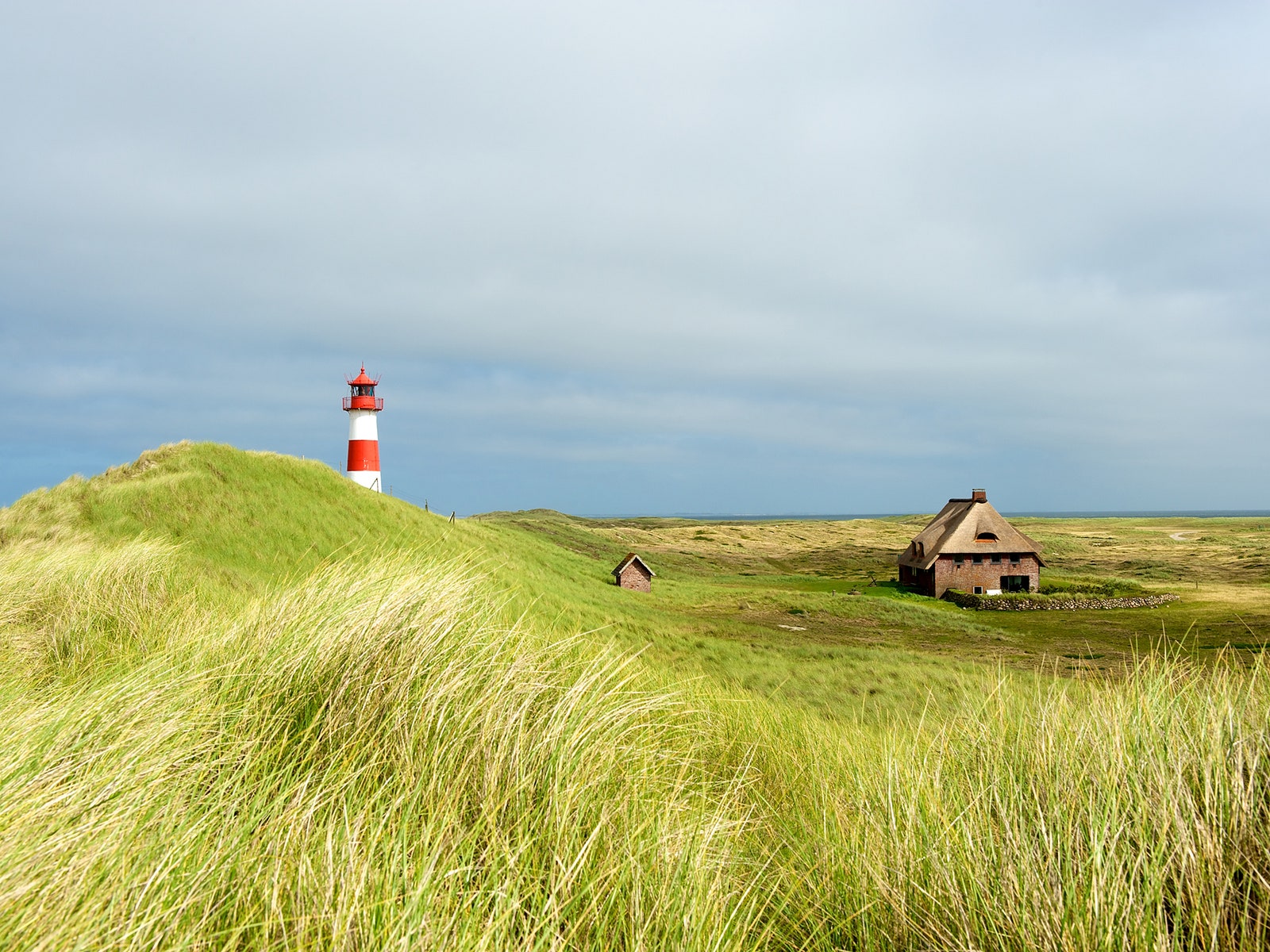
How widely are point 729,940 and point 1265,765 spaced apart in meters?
3.29

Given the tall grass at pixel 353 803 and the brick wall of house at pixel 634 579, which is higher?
the tall grass at pixel 353 803

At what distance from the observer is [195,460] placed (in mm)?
23938

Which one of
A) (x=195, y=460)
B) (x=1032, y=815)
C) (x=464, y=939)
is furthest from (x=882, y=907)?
(x=195, y=460)

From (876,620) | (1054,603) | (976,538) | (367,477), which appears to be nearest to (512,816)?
(367,477)

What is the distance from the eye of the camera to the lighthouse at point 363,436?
115 ft

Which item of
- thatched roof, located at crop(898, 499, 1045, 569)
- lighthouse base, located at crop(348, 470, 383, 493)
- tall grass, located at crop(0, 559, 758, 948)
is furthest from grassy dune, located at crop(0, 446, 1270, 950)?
thatched roof, located at crop(898, 499, 1045, 569)

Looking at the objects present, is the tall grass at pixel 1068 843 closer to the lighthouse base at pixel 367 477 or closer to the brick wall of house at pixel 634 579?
the lighthouse base at pixel 367 477

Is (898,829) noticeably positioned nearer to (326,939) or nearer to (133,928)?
(326,939)

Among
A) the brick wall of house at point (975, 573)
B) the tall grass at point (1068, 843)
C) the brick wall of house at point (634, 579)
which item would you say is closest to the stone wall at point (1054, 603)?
the brick wall of house at point (975, 573)

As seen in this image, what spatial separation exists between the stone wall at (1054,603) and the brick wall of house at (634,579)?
69.3 feet

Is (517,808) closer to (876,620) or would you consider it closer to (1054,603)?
(876,620)

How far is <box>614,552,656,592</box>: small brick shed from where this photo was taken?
40.6 metres

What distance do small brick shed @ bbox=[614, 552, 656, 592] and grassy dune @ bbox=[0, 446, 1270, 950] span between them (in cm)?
3295

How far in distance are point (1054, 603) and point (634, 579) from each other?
27.1 m
